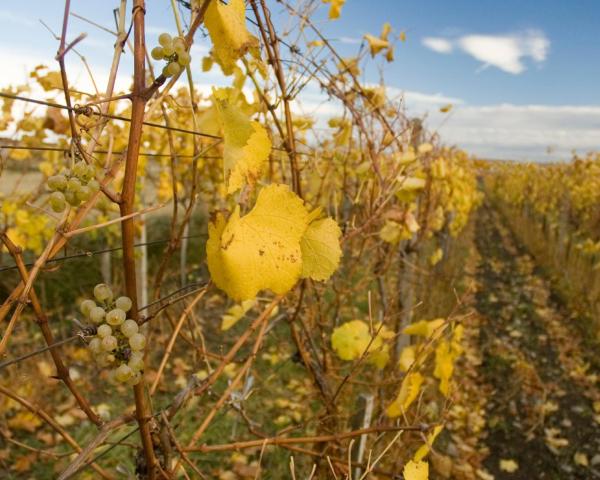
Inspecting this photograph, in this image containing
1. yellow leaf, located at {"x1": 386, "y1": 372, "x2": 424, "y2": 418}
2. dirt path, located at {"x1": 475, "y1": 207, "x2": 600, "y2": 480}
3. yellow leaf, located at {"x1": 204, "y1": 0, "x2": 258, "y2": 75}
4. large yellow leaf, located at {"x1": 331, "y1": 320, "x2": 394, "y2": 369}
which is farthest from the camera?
dirt path, located at {"x1": 475, "y1": 207, "x2": 600, "y2": 480}

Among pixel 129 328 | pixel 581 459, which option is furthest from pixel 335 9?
pixel 581 459

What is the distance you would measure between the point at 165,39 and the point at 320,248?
0.35 meters

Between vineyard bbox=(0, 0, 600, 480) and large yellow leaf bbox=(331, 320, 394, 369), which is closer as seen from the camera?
vineyard bbox=(0, 0, 600, 480)

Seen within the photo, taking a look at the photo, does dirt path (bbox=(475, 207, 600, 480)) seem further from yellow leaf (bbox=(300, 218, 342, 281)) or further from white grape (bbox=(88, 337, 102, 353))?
white grape (bbox=(88, 337, 102, 353))

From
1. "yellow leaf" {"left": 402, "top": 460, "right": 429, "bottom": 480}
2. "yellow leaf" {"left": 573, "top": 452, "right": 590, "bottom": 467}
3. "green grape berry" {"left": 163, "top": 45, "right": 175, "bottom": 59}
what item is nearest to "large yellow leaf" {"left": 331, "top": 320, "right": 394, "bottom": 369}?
"yellow leaf" {"left": 402, "top": 460, "right": 429, "bottom": 480}

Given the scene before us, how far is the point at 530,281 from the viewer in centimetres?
784

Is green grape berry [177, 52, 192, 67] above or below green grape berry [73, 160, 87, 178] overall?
above

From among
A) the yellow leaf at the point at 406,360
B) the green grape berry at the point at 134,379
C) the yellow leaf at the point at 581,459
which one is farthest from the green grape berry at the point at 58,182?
the yellow leaf at the point at 581,459

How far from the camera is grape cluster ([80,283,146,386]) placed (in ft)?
1.76

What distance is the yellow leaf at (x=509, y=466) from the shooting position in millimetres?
3273

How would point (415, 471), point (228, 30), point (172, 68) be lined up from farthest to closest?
point (415, 471) < point (228, 30) < point (172, 68)

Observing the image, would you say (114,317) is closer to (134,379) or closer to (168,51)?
(134,379)

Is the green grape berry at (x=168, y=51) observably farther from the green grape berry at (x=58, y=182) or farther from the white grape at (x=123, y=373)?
the white grape at (x=123, y=373)

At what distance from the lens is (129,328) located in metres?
0.55
